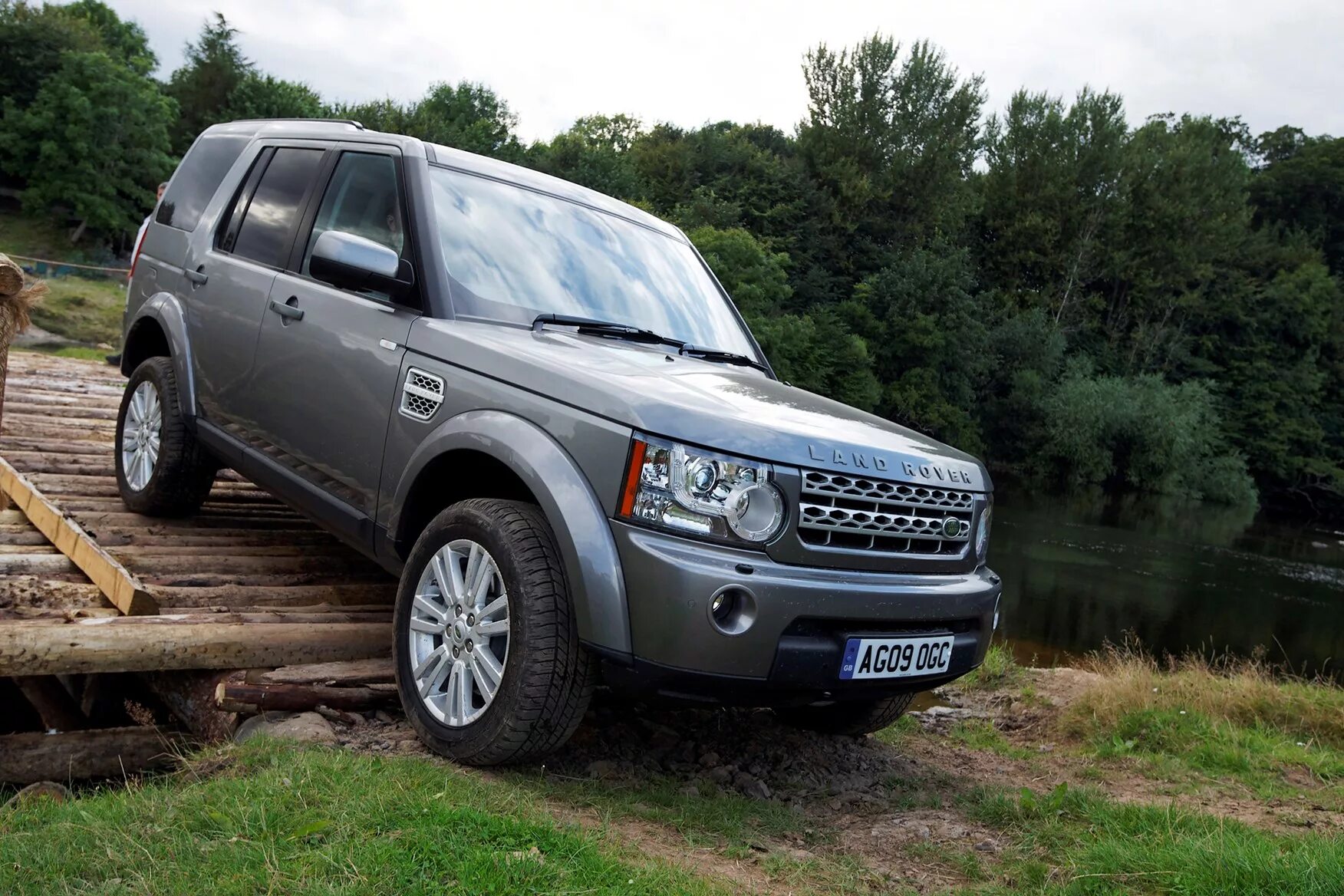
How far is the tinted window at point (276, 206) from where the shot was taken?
4883 millimetres

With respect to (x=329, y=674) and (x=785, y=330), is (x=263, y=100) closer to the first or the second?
(x=785, y=330)

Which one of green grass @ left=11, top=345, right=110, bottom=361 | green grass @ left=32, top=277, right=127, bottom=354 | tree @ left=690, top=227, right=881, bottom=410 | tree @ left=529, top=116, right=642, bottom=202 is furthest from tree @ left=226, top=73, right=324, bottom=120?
green grass @ left=11, top=345, right=110, bottom=361

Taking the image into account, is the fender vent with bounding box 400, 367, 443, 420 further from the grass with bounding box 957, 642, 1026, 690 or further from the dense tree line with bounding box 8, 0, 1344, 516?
the dense tree line with bounding box 8, 0, 1344, 516

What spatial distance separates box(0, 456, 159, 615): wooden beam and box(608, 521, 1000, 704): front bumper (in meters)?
2.18

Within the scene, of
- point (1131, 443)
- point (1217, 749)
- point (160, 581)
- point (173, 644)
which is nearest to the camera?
point (173, 644)

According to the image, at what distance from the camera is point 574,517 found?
10.6ft

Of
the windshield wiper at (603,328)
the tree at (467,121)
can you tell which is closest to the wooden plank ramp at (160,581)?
the windshield wiper at (603,328)

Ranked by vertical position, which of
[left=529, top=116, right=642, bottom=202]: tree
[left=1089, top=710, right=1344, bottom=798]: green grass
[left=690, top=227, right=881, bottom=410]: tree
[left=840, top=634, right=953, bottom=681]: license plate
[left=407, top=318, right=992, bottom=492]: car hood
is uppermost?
[left=529, top=116, right=642, bottom=202]: tree

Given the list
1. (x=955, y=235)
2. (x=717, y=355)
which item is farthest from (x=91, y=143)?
(x=717, y=355)

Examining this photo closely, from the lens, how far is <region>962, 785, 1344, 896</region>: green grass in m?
3.07

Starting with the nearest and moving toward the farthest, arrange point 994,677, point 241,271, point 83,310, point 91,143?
point 241,271 < point 994,677 < point 83,310 < point 91,143

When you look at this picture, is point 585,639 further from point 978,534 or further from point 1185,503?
point 1185,503

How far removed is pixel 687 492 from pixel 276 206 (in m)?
2.94

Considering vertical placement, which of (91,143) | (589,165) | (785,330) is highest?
(589,165)
